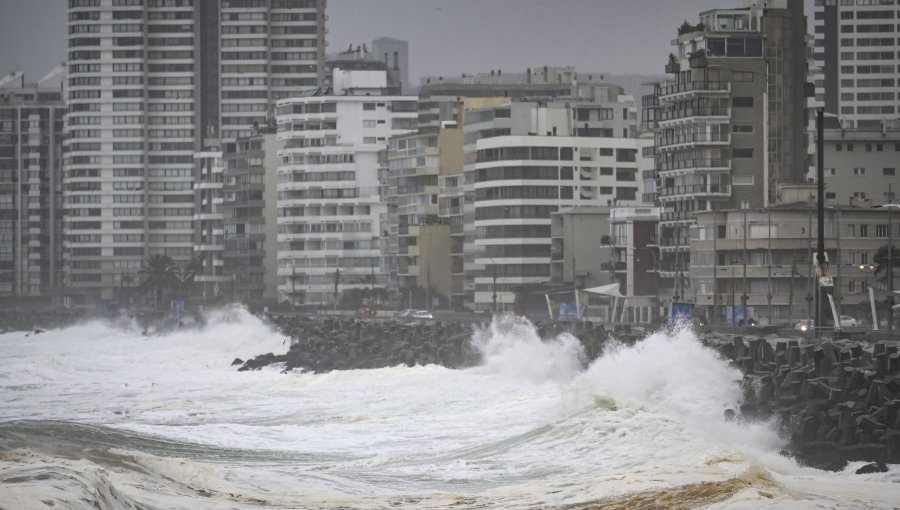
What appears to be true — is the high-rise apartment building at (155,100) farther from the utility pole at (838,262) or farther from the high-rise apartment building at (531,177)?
the utility pole at (838,262)

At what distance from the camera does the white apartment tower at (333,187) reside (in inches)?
6240

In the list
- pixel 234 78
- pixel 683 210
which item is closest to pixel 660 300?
pixel 683 210

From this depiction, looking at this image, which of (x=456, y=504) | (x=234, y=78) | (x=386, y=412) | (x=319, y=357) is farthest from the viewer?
(x=234, y=78)

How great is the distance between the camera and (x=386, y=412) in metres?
48.0

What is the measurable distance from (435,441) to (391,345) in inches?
1567

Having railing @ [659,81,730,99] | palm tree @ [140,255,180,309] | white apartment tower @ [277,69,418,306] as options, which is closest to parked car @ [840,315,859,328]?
railing @ [659,81,730,99]

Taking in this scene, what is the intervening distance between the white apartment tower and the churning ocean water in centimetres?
9102

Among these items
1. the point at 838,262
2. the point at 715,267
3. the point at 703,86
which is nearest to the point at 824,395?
the point at 838,262

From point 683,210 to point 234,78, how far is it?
104 meters

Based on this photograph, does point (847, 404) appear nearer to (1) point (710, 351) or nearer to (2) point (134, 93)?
(1) point (710, 351)

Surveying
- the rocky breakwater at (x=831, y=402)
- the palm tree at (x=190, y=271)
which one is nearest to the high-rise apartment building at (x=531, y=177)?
the palm tree at (x=190, y=271)

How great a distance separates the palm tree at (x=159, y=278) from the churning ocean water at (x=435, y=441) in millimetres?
113839

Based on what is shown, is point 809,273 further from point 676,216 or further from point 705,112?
point 705,112

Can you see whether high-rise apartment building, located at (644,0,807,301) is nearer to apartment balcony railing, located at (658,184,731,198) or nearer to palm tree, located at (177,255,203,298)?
apartment balcony railing, located at (658,184,731,198)
